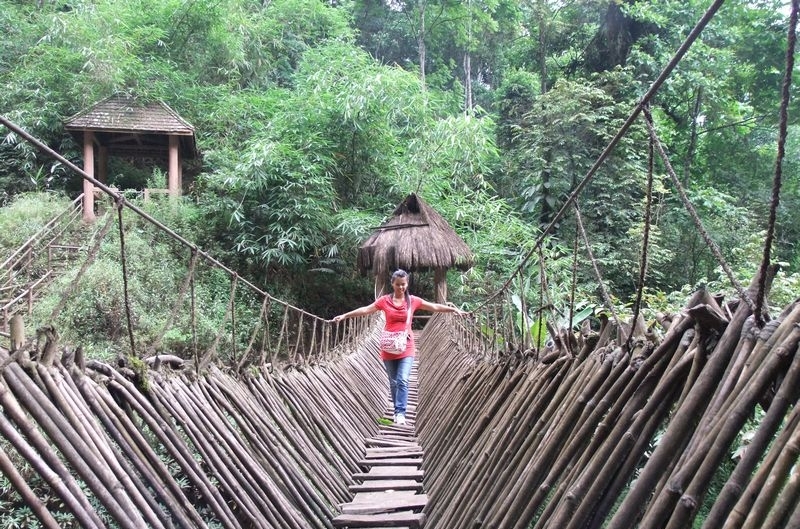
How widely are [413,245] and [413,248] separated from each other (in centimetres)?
5

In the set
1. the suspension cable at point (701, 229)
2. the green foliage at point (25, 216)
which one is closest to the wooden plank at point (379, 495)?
the suspension cable at point (701, 229)

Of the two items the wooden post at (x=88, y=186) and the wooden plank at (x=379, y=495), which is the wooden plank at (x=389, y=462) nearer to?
the wooden plank at (x=379, y=495)

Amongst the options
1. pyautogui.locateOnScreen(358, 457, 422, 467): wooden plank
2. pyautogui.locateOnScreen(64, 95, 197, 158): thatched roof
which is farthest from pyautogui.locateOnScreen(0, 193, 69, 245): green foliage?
pyautogui.locateOnScreen(358, 457, 422, 467): wooden plank

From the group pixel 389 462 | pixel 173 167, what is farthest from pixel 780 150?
pixel 173 167

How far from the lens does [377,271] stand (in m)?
8.17

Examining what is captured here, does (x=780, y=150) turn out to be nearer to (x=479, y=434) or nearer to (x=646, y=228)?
(x=646, y=228)

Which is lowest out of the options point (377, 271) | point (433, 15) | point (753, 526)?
point (377, 271)

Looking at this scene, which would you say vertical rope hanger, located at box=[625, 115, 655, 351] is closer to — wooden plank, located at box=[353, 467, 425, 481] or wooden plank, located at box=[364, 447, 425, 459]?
wooden plank, located at box=[353, 467, 425, 481]

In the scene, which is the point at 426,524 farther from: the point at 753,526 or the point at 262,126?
the point at 262,126

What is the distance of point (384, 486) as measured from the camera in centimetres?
226

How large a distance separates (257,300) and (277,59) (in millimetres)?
8206

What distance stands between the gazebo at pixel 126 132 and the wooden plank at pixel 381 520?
331 inches

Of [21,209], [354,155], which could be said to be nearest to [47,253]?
[21,209]

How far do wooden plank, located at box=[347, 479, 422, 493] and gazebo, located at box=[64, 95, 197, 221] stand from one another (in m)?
8.09
